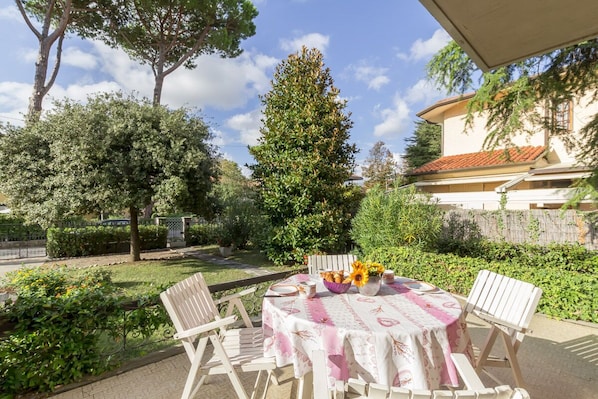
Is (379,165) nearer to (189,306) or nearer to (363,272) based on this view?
(363,272)

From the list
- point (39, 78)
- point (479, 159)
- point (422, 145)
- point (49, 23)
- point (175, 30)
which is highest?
point (175, 30)

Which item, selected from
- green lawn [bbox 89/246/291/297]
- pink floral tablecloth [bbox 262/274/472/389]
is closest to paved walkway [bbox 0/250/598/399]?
pink floral tablecloth [bbox 262/274/472/389]

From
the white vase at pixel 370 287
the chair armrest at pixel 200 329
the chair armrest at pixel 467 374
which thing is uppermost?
the white vase at pixel 370 287

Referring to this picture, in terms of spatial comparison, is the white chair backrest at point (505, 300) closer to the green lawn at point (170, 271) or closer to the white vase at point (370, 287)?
the white vase at point (370, 287)

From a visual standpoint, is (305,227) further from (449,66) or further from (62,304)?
(62,304)

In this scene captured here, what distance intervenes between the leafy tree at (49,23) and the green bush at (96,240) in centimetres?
484

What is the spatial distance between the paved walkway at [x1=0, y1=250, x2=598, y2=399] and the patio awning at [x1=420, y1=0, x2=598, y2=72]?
2720 mm

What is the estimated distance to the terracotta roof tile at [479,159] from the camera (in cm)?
1098

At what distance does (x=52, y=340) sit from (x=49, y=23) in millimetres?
14473

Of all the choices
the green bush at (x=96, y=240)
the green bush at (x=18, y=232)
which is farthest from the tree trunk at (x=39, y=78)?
the green bush at (x=18, y=232)

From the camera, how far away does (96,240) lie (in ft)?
41.2

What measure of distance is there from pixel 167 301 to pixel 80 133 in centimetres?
883

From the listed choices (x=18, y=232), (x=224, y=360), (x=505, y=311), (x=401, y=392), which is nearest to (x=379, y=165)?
(x=18, y=232)

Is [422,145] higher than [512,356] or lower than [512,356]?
higher
